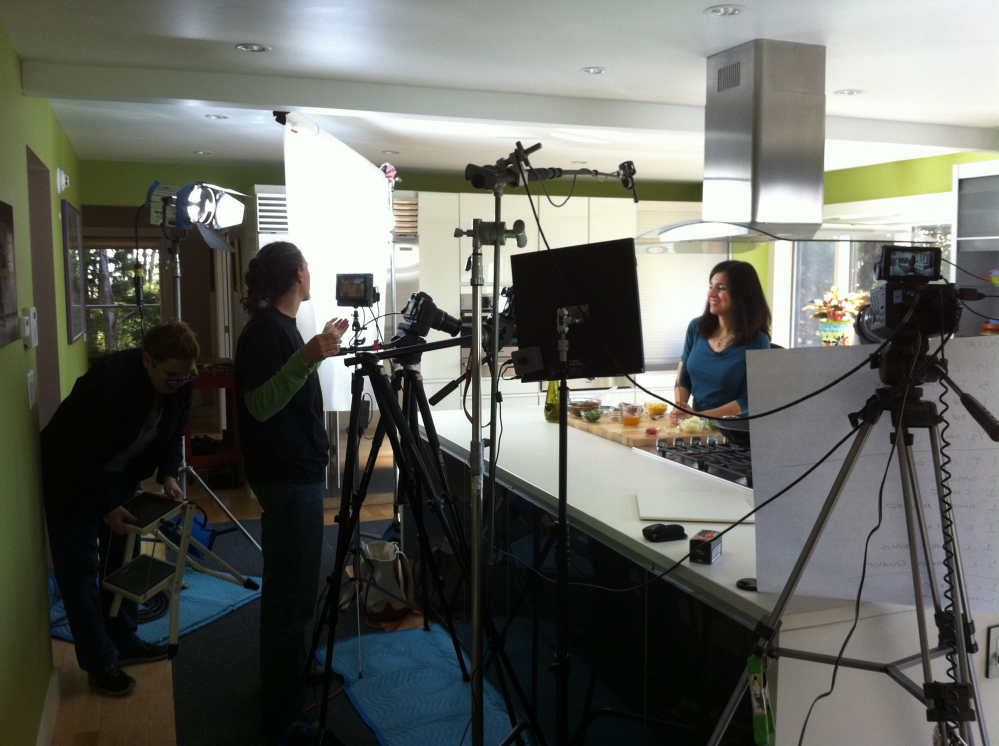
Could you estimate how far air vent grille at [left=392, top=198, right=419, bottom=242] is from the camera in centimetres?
604

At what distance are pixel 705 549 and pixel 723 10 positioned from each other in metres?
1.97

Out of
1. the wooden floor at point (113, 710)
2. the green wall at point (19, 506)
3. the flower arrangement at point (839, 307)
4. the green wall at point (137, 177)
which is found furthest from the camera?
the green wall at point (137, 177)

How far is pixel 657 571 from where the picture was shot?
1.82 meters

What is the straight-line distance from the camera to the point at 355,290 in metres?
2.87

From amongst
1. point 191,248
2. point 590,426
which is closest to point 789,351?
point 590,426

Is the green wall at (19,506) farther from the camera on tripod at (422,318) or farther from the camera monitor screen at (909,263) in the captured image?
the camera monitor screen at (909,263)

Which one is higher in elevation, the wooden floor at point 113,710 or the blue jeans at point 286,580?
the blue jeans at point 286,580

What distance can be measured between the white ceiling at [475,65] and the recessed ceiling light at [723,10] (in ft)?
0.12

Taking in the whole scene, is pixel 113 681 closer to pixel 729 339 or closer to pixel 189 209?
pixel 189 209

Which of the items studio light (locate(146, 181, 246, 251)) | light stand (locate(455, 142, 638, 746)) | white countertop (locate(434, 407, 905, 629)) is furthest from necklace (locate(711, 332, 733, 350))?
studio light (locate(146, 181, 246, 251))

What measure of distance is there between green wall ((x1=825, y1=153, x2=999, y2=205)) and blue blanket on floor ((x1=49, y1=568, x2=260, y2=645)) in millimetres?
5533

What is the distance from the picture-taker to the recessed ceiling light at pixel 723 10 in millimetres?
2754

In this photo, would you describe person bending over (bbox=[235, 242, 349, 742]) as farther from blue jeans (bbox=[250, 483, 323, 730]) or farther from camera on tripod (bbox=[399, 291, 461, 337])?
camera on tripod (bbox=[399, 291, 461, 337])

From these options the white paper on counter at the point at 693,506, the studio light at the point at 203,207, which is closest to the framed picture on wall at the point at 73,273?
the studio light at the point at 203,207
